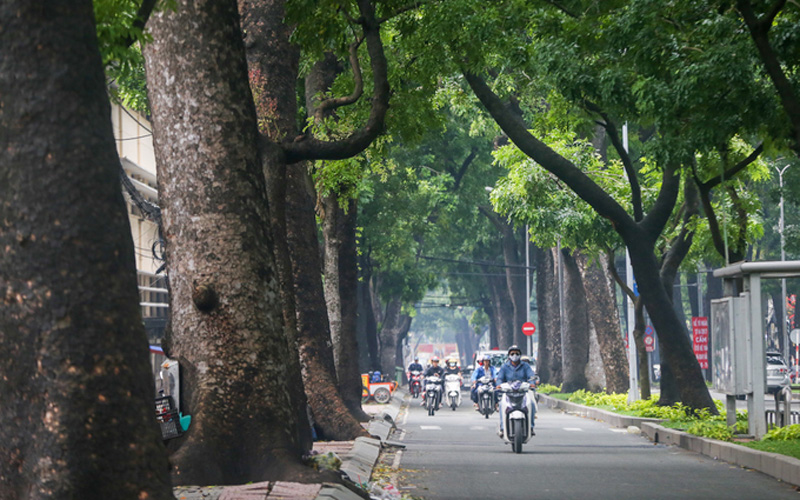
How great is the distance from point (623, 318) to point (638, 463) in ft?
203

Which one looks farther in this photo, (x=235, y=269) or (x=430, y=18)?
(x=430, y=18)

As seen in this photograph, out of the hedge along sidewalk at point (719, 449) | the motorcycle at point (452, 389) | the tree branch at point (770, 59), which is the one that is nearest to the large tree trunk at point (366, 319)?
the motorcycle at point (452, 389)

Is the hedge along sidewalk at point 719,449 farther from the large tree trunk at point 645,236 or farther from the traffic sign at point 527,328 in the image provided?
the traffic sign at point 527,328

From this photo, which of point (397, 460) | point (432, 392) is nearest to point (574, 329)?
point (432, 392)

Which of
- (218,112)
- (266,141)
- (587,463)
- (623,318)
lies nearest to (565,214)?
(587,463)

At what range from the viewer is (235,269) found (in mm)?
9281

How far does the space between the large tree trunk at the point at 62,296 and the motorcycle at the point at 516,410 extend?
1226 centimetres

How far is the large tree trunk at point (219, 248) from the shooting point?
9.01 m

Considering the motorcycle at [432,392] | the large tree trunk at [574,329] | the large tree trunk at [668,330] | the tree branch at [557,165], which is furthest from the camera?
the large tree trunk at [574,329]

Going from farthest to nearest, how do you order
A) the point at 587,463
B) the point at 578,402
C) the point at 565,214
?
the point at 578,402 → the point at 565,214 → the point at 587,463

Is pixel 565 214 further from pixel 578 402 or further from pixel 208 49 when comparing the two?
pixel 208 49

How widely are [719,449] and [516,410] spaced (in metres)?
3.11

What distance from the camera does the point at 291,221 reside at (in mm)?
15391

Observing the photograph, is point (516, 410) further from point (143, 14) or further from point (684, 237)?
point (143, 14)
